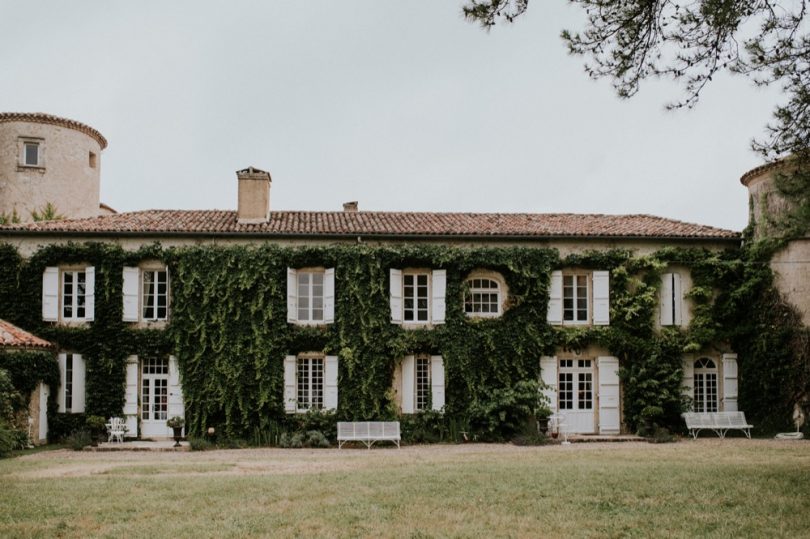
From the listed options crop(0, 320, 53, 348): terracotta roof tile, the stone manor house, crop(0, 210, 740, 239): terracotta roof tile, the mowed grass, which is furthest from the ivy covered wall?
the mowed grass

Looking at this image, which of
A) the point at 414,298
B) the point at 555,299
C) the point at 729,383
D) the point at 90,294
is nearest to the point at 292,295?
the point at 414,298

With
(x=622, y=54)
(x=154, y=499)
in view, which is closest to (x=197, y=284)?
(x=154, y=499)

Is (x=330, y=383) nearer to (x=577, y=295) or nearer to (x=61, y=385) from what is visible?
(x=61, y=385)

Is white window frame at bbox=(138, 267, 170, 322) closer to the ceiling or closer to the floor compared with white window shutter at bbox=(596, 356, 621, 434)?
closer to the ceiling

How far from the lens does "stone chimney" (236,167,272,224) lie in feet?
78.1

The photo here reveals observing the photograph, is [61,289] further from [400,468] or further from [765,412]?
[765,412]

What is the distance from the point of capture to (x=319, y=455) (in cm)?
1912

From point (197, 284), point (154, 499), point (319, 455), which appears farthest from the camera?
point (197, 284)

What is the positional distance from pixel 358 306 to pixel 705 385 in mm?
9959

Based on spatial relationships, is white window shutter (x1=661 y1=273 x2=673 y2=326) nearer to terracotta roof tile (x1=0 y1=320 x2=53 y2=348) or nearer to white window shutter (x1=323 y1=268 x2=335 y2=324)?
white window shutter (x1=323 y1=268 x2=335 y2=324)

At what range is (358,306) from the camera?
22.6 metres

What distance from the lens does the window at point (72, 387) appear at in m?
22.2

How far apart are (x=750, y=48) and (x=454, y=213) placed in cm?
1641

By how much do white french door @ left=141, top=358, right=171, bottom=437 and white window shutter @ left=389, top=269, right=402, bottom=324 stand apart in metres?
6.25
